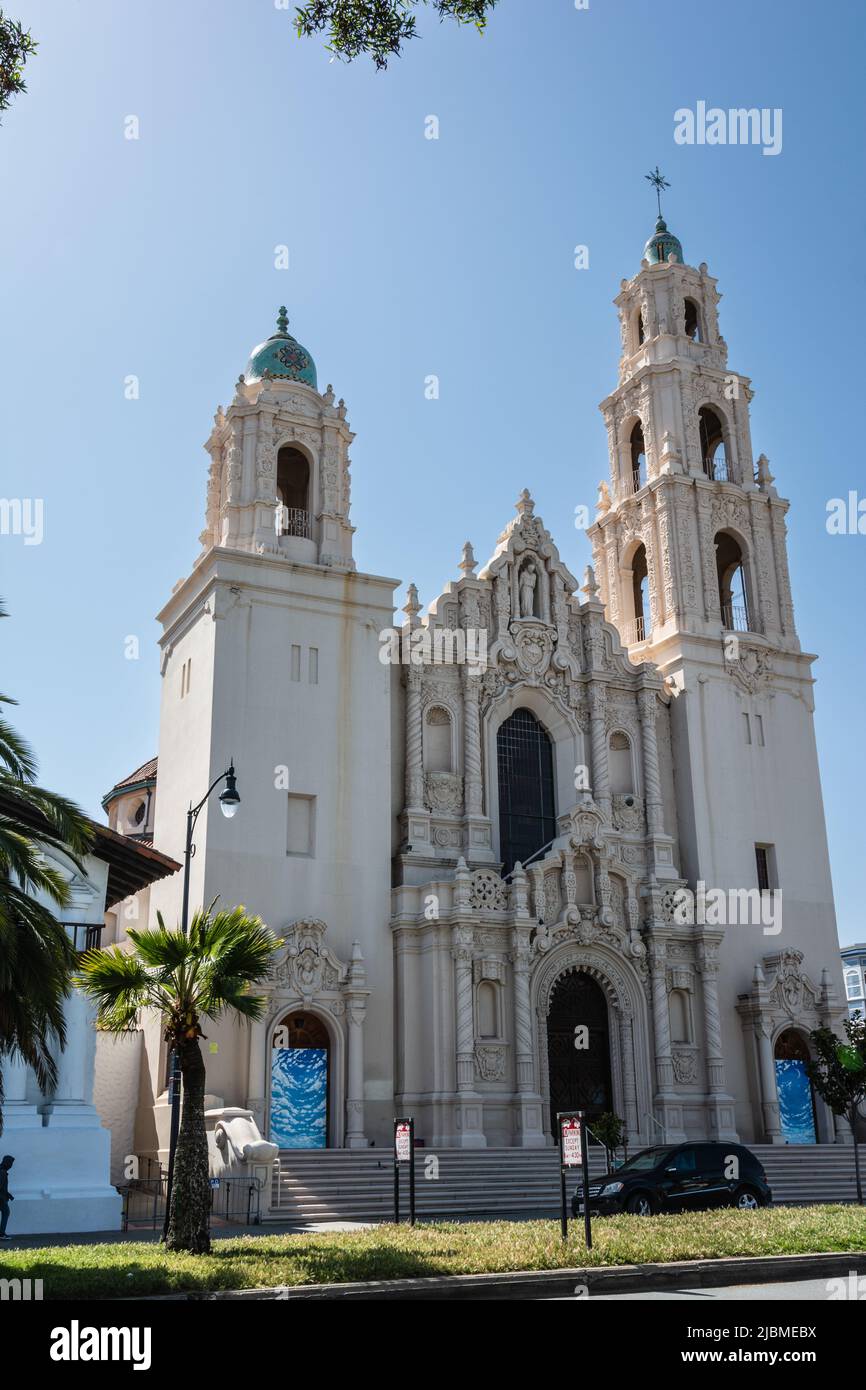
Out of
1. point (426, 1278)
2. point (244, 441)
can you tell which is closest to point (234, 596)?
point (244, 441)

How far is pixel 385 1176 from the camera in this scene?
29188mm

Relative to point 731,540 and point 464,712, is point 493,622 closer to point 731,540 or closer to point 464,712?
point 464,712

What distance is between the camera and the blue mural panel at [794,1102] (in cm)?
3822

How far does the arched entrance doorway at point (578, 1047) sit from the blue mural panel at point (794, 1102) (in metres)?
5.71

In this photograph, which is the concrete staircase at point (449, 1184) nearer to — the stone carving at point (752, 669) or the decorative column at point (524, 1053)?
the decorative column at point (524, 1053)

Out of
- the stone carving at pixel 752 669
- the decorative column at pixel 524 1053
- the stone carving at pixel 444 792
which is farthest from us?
the stone carving at pixel 752 669

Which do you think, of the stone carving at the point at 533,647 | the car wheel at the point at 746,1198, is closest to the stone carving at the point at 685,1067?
the car wheel at the point at 746,1198

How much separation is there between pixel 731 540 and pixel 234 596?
1985 centimetres

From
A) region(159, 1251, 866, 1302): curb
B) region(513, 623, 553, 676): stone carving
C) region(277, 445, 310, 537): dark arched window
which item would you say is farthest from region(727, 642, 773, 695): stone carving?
region(159, 1251, 866, 1302): curb

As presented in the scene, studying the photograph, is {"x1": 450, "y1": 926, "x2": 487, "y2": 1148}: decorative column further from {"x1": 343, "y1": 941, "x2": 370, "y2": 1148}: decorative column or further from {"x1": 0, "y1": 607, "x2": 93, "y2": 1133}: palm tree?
{"x1": 0, "y1": 607, "x2": 93, "y2": 1133}: palm tree

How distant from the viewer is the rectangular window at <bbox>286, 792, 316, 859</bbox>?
34625 millimetres

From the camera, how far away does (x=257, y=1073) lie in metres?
31.5
